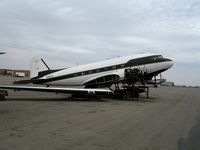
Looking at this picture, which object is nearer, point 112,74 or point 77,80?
point 112,74

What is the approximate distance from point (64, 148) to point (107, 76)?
2502 centimetres

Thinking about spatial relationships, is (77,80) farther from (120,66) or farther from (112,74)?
(120,66)

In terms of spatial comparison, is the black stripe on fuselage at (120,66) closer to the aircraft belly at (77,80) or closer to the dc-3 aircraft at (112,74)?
A: the dc-3 aircraft at (112,74)

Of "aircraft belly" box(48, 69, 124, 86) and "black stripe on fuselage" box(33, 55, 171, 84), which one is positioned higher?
"black stripe on fuselage" box(33, 55, 171, 84)

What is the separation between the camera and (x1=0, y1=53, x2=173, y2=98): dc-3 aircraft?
107ft

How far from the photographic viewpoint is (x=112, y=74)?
1293 inches

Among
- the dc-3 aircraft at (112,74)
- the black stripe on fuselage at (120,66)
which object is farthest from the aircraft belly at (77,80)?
the black stripe on fuselage at (120,66)

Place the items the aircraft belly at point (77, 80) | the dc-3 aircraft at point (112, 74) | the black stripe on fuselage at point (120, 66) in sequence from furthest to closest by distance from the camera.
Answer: the aircraft belly at point (77, 80)
the black stripe on fuselage at point (120, 66)
the dc-3 aircraft at point (112, 74)

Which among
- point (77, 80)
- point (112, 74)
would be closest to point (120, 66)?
point (112, 74)

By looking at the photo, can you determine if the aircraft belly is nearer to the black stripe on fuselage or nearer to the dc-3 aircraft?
the dc-3 aircraft

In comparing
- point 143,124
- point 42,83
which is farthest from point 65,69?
point 143,124

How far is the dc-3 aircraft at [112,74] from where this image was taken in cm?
3253

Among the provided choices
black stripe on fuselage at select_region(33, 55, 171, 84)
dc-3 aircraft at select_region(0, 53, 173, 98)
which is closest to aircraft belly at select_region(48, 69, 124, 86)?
dc-3 aircraft at select_region(0, 53, 173, 98)

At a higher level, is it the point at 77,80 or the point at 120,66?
the point at 120,66
